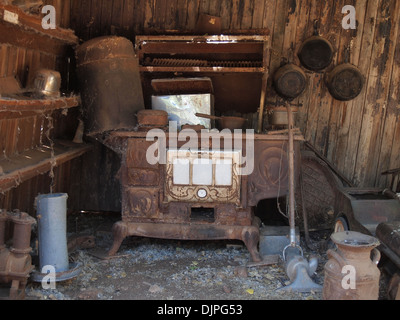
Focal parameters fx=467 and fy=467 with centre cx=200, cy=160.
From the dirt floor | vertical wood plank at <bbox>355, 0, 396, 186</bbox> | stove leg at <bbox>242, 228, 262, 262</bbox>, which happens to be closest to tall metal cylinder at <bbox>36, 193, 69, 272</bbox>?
the dirt floor

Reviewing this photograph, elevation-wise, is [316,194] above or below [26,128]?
below

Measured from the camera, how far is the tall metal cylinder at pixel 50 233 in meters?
3.64

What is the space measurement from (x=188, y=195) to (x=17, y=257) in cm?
158

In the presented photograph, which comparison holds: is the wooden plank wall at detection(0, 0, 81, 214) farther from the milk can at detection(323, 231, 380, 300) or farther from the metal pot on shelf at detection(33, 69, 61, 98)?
the milk can at detection(323, 231, 380, 300)

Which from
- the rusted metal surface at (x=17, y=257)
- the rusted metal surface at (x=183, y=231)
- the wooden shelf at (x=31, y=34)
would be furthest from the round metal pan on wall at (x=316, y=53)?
the rusted metal surface at (x=17, y=257)

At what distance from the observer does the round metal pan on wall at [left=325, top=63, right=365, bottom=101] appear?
5.24 m

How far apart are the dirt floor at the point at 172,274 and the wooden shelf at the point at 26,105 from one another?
1.31 meters

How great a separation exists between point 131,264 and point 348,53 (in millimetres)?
3344

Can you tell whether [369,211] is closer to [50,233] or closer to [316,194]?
[316,194]

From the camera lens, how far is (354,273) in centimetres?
315

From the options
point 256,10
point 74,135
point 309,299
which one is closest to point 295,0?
point 256,10

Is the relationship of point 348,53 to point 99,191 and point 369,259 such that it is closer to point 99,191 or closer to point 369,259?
point 369,259

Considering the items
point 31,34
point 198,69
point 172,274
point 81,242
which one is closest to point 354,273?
point 172,274

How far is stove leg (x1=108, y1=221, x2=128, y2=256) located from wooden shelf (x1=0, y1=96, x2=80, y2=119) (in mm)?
1209
